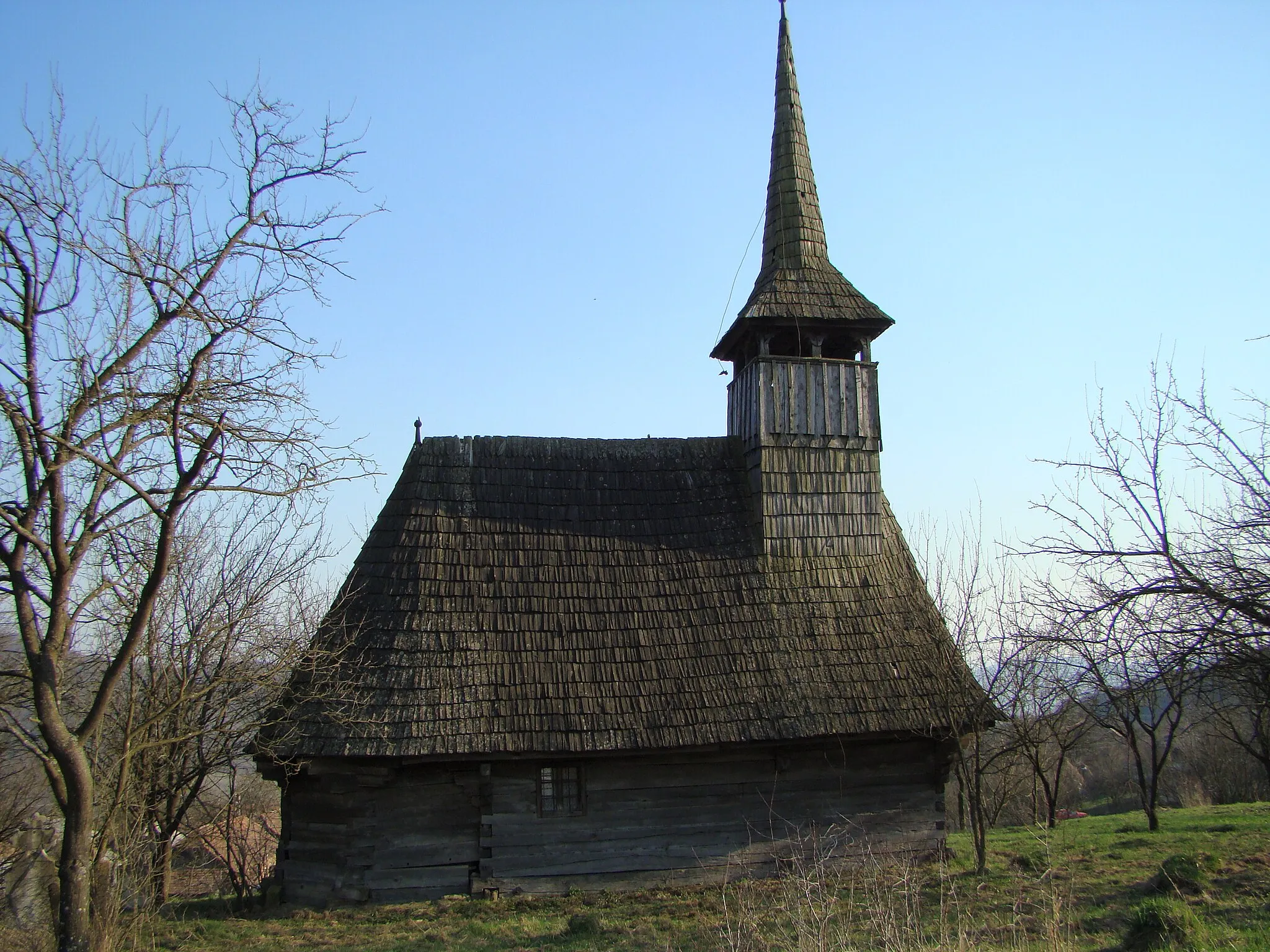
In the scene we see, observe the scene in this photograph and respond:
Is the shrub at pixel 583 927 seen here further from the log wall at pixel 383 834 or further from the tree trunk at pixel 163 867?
the tree trunk at pixel 163 867

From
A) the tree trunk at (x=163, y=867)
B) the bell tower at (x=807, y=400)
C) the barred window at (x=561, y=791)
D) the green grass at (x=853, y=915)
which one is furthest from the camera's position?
the bell tower at (x=807, y=400)

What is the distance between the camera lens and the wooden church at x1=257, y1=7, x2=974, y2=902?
998cm

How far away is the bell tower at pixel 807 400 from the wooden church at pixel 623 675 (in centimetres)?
5

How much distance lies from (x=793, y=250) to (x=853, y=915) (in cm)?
984

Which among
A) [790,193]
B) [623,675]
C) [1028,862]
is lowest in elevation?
[1028,862]

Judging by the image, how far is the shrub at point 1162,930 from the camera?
21.1ft

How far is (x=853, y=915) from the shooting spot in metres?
9.03

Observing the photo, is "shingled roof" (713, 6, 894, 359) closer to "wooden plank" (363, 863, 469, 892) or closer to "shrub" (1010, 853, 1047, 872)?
"shrub" (1010, 853, 1047, 872)

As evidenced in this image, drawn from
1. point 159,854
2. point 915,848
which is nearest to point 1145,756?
point 915,848

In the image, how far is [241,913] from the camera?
991 centimetres

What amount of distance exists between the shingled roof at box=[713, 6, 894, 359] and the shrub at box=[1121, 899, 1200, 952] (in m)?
Result: 8.67

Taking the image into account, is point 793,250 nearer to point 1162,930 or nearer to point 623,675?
point 623,675

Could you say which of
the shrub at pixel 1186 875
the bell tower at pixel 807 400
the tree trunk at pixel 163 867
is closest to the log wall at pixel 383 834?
the tree trunk at pixel 163 867

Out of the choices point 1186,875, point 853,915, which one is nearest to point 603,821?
point 853,915
